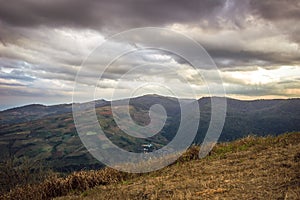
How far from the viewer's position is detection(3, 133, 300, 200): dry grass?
8.47 m

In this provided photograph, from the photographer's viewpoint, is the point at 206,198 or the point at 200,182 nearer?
the point at 206,198

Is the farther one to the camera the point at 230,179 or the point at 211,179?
the point at 211,179

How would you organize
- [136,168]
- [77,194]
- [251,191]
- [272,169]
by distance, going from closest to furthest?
[251,191]
[272,169]
[77,194]
[136,168]

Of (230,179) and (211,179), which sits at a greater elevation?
(230,179)

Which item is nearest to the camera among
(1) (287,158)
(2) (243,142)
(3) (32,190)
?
(1) (287,158)

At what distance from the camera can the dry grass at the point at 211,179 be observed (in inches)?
333

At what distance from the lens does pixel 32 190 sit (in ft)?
44.2

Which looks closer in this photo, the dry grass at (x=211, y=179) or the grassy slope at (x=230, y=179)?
the grassy slope at (x=230, y=179)

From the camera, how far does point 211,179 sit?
10273mm

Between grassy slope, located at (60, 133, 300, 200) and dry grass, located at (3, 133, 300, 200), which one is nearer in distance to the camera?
grassy slope, located at (60, 133, 300, 200)

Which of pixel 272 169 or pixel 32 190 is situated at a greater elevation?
pixel 272 169

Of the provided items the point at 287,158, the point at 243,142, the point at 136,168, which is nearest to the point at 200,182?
the point at 287,158

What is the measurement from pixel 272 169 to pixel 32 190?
10.6 m

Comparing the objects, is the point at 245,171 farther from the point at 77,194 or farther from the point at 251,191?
the point at 77,194
